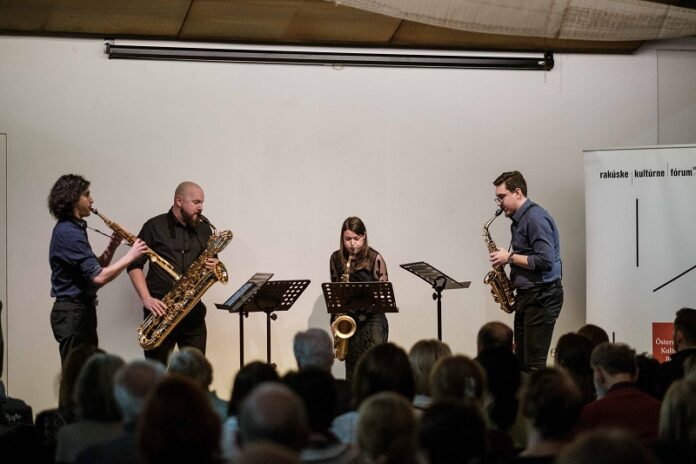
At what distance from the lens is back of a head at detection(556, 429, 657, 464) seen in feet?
7.55

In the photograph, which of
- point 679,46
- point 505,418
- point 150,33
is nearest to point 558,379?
point 505,418

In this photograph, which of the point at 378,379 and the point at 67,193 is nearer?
the point at 378,379

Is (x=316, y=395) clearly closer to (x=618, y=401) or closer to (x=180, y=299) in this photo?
(x=618, y=401)

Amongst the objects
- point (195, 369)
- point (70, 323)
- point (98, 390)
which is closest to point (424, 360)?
point (195, 369)

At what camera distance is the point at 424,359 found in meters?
4.50

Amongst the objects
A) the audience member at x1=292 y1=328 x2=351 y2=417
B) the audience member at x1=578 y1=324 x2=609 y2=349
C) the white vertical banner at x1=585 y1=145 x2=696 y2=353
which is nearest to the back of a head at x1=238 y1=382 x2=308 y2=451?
the audience member at x1=292 y1=328 x2=351 y2=417

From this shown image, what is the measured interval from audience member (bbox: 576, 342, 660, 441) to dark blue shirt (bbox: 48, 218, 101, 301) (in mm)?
3352

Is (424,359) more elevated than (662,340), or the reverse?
(424,359)

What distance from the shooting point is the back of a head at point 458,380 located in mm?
3895

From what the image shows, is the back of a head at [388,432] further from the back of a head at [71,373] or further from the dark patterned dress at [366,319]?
the dark patterned dress at [366,319]

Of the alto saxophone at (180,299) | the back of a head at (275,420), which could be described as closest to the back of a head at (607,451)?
the back of a head at (275,420)

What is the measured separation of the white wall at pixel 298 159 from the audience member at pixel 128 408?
13.9ft

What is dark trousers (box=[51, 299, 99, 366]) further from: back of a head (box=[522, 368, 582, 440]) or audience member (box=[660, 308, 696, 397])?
back of a head (box=[522, 368, 582, 440])

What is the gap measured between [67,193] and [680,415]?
4.37m
